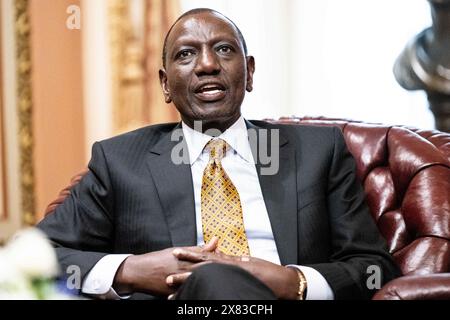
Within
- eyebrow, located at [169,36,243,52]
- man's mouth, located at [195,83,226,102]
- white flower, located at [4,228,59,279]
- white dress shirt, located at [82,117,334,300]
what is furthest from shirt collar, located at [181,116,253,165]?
white flower, located at [4,228,59,279]

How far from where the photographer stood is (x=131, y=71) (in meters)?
3.38

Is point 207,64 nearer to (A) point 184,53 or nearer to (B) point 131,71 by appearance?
(A) point 184,53

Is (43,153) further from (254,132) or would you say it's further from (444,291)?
(444,291)

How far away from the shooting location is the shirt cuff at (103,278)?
1671mm

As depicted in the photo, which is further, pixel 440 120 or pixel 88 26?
pixel 88 26

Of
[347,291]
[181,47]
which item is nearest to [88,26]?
[181,47]

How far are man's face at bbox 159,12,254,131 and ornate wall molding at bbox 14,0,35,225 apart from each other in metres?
1.57

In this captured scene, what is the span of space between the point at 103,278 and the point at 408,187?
88cm

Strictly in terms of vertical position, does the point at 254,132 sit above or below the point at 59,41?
below

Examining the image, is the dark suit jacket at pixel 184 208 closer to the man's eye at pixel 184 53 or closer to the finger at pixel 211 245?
the finger at pixel 211 245

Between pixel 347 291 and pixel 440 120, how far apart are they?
1.50m

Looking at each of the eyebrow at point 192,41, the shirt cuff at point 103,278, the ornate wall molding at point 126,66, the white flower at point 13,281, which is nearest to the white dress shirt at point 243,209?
→ the shirt cuff at point 103,278

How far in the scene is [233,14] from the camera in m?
3.49

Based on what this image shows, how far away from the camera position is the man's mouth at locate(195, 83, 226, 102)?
1870 mm
